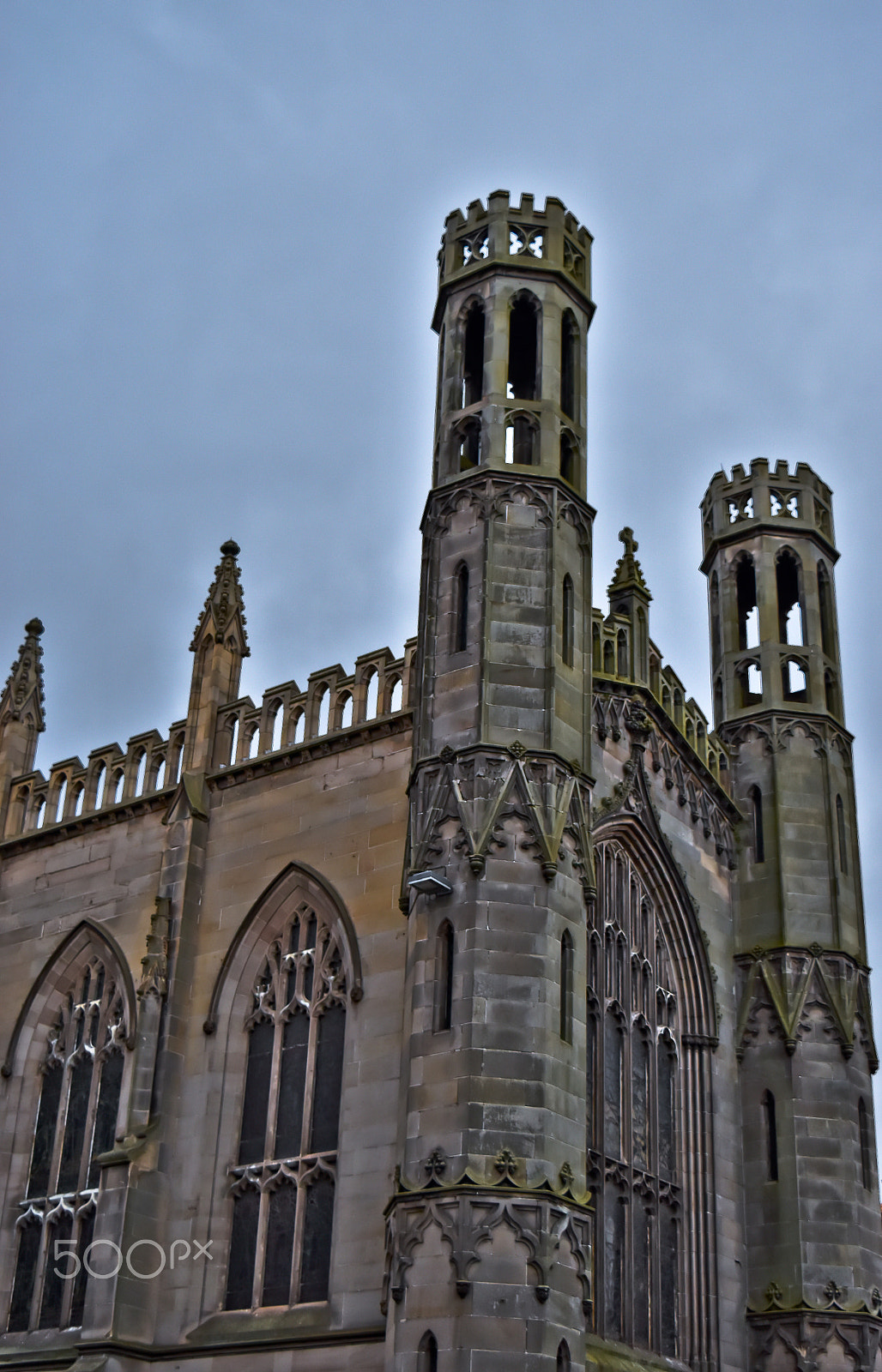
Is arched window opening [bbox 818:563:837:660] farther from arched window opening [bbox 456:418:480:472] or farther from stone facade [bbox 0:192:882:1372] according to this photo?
arched window opening [bbox 456:418:480:472]

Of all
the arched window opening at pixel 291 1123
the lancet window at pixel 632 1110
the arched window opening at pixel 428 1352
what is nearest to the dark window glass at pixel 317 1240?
the arched window opening at pixel 291 1123

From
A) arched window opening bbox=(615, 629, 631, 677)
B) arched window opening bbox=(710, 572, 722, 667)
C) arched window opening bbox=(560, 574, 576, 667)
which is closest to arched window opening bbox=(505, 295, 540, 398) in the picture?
arched window opening bbox=(560, 574, 576, 667)

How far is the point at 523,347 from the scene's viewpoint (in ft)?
88.1

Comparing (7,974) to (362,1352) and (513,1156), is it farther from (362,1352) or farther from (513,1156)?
(513,1156)

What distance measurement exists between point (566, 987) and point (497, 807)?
2.36 m

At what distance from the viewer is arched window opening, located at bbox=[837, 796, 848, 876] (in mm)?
29734

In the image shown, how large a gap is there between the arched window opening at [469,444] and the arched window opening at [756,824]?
8828 mm

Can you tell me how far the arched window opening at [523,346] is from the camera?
2595 centimetres

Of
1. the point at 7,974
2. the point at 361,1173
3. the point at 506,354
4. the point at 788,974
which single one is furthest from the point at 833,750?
the point at 7,974

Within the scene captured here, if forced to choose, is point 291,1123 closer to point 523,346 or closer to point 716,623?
point 523,346

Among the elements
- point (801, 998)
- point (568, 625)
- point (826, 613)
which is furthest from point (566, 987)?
point (826, 613)

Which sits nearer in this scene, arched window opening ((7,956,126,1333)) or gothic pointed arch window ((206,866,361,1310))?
gothic pointed arch window ((206,866,361,1310))

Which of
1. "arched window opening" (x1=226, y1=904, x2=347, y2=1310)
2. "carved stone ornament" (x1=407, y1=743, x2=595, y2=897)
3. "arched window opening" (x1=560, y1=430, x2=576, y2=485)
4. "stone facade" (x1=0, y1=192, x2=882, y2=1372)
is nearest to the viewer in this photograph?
"stone facade" (x1=0, y1=192, x2=882, y2=1372)

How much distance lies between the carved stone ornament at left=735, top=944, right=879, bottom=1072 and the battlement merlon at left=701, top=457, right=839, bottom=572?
836 cm
